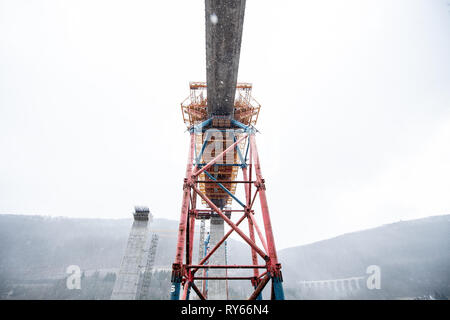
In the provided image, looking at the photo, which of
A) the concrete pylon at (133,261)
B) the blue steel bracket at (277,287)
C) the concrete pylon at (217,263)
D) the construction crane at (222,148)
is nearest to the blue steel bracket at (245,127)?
the construction crane at (222,148)

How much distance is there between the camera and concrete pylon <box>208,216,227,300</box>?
11.9 m

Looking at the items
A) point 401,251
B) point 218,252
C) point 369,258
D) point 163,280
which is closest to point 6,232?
point 163,280

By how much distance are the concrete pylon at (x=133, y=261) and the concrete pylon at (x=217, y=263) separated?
16.7 ft

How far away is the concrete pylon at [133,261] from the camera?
12.2 metres

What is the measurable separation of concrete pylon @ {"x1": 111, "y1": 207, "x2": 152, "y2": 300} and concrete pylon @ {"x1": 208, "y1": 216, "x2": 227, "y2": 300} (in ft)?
16.7

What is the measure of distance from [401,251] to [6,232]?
191 metres

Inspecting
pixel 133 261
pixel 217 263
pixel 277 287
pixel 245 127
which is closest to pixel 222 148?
pixel 245 127

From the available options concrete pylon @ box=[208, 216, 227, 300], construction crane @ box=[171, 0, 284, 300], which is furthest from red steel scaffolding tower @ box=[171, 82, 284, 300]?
concrete pylon @ box=[208, 216, 227, 300]

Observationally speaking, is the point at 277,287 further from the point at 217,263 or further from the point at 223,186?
the point at 217,263

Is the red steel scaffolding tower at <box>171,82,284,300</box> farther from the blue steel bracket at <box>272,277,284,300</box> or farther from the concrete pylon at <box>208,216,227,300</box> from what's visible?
the concrete pylon at <box>208,216,227,300</box>

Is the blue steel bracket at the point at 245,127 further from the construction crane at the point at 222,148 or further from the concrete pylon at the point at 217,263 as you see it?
the concrete pylon at the point at 217,263

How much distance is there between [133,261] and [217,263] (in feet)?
20.1

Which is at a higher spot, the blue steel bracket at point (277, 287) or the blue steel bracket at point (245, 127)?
the blue steel bracket at point (245, 127)
